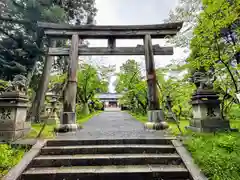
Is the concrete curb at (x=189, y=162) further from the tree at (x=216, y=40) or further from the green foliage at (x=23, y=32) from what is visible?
the green foliage at (x=23, y=32)

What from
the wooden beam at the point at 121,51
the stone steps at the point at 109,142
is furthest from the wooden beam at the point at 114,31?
the stone steps at the point at 109,142

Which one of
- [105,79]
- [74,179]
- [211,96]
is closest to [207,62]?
[211,96]

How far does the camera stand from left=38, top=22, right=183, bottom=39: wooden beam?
628cm

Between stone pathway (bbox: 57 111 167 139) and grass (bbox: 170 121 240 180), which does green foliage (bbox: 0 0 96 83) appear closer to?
stone pathway (bbox: 57 111 167 139)

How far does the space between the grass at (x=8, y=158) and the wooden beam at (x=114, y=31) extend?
4.95 metres

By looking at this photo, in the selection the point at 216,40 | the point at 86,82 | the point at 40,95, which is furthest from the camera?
the point at 86,82

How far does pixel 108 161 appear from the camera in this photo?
3254mm

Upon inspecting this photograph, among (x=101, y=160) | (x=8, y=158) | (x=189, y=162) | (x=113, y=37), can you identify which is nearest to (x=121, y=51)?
(x=113, y=37)

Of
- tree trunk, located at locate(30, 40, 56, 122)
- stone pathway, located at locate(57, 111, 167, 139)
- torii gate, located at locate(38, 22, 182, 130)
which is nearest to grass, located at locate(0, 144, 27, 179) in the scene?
stone pathway, located at locate(57, 111, 167, 139)

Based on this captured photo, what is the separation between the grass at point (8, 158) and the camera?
295cm

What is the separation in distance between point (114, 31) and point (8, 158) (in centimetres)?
596

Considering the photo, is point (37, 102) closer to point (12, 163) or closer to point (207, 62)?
point (12, 163)

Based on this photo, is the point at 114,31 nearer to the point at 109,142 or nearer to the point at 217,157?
the point at 109,142

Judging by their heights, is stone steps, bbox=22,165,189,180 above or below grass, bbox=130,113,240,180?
below
